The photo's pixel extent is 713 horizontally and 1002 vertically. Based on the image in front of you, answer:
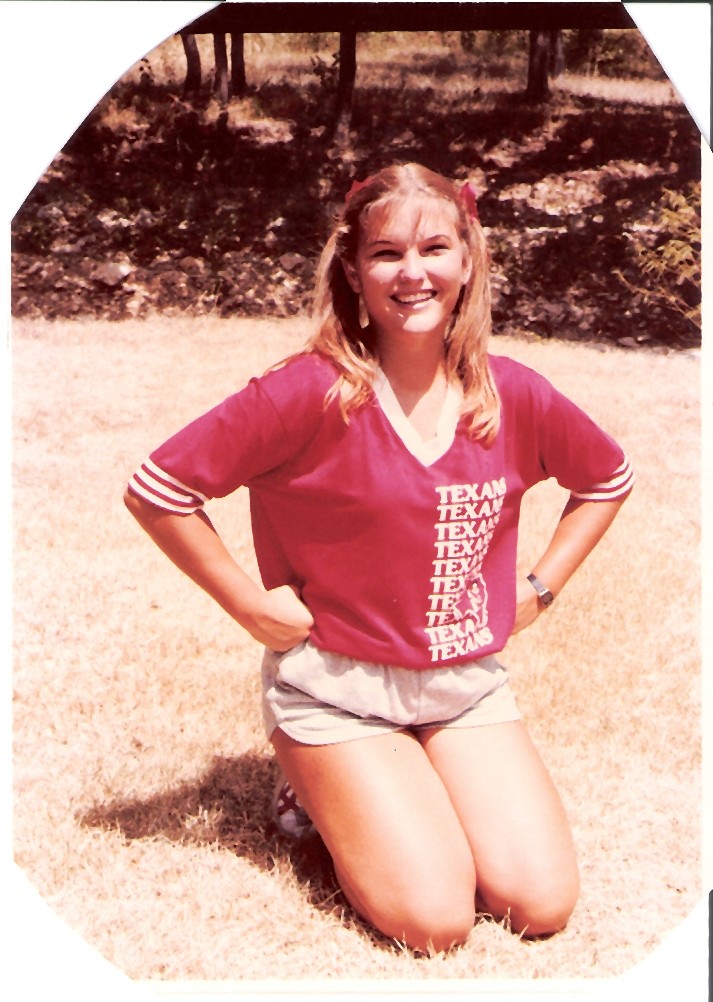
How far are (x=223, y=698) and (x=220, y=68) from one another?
120cm

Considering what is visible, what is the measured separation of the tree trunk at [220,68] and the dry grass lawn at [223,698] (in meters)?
0.54

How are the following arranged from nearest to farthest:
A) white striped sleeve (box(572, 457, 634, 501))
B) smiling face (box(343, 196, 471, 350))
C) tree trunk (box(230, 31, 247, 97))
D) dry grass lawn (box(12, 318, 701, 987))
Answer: smiling face (box(343, 196, 471, 350)), dry grass lawn (box(12, 318, 701, 987)), white striped sleeve (box(572, 457, 634, 501)), tree trunk (box(230, 31, 247, 97))

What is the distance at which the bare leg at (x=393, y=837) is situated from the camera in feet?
5.60

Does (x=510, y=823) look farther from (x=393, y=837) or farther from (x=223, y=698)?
(x=223, y=698)

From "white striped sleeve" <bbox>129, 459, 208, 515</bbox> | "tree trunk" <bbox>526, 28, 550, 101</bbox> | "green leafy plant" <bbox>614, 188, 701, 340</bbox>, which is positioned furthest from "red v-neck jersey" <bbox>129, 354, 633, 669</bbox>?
"tree trunk" <bbox>526, 28, 550, 101</bbox>

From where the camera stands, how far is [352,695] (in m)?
1.77

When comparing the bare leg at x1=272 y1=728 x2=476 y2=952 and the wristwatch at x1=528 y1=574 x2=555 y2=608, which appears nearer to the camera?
the bare leg at x1=272 y1=728 x2=476 y2=952

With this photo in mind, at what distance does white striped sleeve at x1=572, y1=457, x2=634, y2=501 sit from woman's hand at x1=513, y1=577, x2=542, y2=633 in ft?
0.57

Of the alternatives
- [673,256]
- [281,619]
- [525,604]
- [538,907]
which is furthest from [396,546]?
[673,256]

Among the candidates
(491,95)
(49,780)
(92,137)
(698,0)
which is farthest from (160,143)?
(49,780)

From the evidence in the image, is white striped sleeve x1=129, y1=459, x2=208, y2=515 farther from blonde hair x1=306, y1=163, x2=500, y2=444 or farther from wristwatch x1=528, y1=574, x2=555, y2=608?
wristwatch x1=528, y1=574, x2=555, y2=608

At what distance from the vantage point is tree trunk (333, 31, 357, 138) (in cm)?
210

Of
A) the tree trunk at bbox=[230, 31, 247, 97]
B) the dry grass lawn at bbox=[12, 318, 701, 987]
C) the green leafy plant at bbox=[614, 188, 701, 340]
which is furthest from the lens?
the green leafy plant at bbox=[614, 188, 701, 340]

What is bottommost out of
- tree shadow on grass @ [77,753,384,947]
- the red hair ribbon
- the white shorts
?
tree shadow on grass @ [77,753,384,947]
